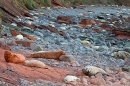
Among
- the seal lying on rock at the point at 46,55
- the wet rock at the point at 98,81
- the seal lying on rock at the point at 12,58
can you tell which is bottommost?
the wet rock at the point at 98,81

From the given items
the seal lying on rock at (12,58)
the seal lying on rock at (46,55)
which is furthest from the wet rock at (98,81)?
the seal lying on rock at (46,55)

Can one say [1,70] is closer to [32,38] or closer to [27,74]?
[27,74]

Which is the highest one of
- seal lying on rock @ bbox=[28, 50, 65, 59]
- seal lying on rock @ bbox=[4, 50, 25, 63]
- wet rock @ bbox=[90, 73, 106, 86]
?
seal lying on rock @ bbox=[4, 50, 25, 63]

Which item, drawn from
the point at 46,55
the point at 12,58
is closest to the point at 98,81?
the point at 12,58

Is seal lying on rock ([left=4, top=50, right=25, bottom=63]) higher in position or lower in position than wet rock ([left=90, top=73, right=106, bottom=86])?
higher

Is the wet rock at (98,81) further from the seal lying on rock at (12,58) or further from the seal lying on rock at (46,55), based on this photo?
the seal lying on rock at (46,55)

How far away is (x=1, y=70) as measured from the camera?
12.7ft

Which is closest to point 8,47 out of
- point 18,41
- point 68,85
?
point 18,41

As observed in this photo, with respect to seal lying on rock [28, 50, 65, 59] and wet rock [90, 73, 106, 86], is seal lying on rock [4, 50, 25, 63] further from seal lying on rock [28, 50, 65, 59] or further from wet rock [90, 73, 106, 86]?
wet rock [90, 73, 106, 86]

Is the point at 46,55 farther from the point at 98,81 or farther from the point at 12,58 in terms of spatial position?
the point at 98,81

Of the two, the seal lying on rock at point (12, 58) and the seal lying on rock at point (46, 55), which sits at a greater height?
the seal lying on rock at point (12, 58)

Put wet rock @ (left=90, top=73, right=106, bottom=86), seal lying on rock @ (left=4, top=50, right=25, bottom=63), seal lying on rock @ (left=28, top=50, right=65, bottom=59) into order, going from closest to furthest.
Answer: wet rock @ (left=90, top=73, right=106, bottom=86) < seal lying on rock @ (left=4, top=50, right=25, bottom=63) < seal lying on rock @ (left=28, top=50, right=65, bottom=59)

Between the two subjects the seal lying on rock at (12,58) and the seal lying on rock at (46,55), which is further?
the seal lying on rock at (46,55)

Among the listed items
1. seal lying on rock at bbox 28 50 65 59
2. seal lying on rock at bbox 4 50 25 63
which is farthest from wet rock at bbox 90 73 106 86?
seal lying on rock at bbox 28 50 65 59
